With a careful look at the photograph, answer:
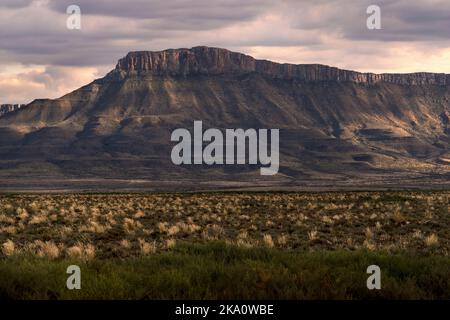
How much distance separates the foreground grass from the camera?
9633 millimetres

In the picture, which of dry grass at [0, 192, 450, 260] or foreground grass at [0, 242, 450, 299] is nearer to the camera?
foreground grass at [0, 242, 450, 299]

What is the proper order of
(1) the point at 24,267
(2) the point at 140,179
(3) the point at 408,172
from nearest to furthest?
(1) the point at 24,267, (2) the point at 140,179, (3) the point at 408,172

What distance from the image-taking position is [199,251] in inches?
548

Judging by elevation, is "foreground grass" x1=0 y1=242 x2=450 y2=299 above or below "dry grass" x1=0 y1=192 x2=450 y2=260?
above

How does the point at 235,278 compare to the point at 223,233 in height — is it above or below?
above

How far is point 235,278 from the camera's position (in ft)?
34.1

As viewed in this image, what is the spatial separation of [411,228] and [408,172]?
573ft

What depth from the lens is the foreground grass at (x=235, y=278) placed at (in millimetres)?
9633

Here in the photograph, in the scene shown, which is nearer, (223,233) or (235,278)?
(235,278)

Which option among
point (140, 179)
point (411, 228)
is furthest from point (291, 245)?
point (140, 179)

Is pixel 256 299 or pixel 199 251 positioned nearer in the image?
pixel 256 299

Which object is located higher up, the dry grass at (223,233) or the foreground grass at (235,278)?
the foreground grass at (235,278)

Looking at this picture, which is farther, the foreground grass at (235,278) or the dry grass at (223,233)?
the dry grass at (223,233)
